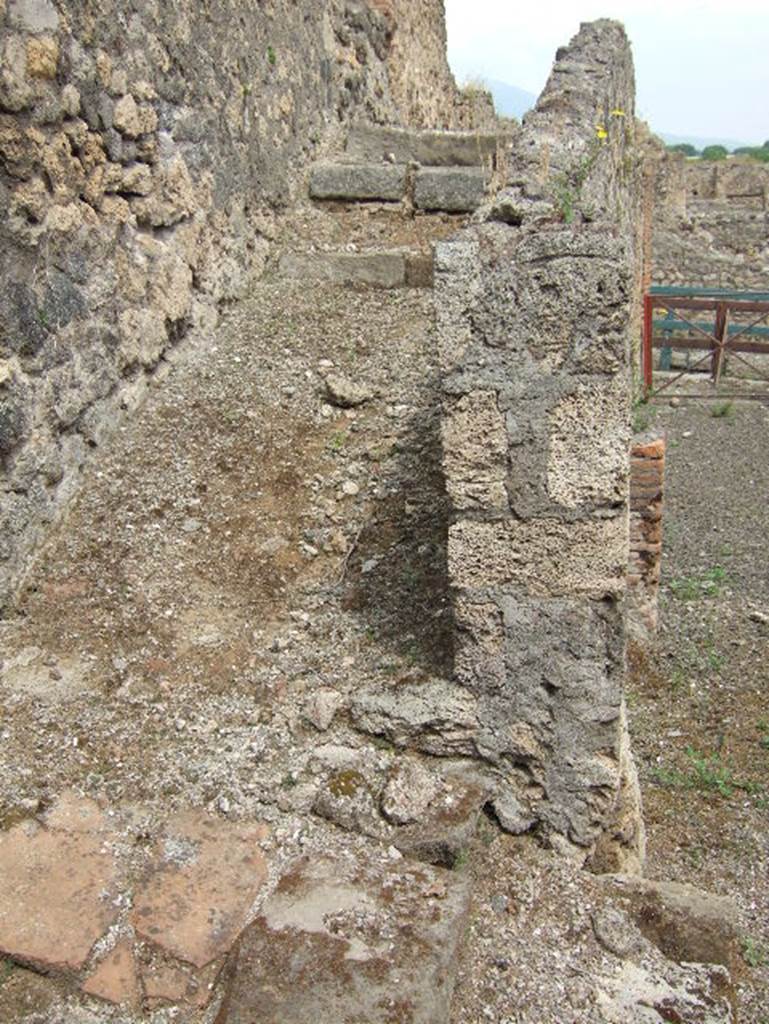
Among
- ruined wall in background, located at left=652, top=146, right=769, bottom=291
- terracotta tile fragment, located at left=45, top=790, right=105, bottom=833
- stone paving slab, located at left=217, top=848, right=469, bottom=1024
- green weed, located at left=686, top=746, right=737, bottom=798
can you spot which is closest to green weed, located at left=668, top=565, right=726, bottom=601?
green weed, located at left=686, top=746, right=737, bottom=798

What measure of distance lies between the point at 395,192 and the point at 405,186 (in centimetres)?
7

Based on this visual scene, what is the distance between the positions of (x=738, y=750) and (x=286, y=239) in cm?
361

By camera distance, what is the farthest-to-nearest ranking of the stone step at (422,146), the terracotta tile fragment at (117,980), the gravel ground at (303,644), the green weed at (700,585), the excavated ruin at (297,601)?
1. the stone step at (422,146)
2. the green weed at (700,585)
3. the gravel ground at (303,644)
4. the excavated ruin at (297,601)
5. the terracotta tile fragment at (117,980)

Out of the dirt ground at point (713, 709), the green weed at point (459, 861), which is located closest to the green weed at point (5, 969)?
the green weed at point (459, 861)

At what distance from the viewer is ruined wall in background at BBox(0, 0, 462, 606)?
10.7 feet

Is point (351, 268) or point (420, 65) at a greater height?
point (420, 65)

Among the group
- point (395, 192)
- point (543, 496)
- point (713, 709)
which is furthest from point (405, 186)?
point (543, 496)

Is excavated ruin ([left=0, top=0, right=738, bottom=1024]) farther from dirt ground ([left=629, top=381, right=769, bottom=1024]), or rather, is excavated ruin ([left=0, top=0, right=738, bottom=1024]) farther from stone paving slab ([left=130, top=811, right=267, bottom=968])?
dirt ground ([left=629, top=381, right=769, bottom=1024])

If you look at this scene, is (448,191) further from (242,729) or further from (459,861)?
(459,861)

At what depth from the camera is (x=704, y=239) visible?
751 inches

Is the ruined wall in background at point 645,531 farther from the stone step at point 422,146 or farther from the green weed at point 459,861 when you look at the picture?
the stone step at point 422,146

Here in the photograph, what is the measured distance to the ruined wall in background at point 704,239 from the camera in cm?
1886

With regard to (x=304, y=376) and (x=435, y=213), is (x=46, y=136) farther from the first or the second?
(x=435, y=213)

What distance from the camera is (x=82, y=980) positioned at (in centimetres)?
212
